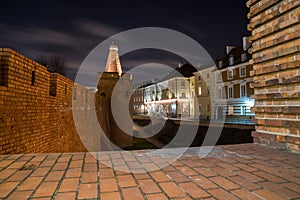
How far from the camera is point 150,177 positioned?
2545mm

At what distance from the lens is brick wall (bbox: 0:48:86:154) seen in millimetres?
3719

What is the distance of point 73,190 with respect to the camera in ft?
6.98

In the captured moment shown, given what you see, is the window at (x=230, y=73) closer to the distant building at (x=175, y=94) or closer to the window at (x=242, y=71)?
the window at (x=242, y=71)

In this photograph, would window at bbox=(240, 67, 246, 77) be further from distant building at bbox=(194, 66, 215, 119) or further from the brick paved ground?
the brick paved ground

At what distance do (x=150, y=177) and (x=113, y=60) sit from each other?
113 ft

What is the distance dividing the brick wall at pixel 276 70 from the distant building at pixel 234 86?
19670 mm

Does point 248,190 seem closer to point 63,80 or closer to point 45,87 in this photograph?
point 45,87

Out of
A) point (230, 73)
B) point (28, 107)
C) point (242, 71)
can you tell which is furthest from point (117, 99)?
point (28, 107)

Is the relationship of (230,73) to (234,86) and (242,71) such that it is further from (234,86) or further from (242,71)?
(242,71)

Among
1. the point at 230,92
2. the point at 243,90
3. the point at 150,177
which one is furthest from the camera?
the point at 230,92

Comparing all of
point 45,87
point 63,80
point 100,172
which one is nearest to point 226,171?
point 100,172

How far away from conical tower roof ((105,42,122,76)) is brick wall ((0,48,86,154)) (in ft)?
93.5

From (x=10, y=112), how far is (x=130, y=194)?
307 cm

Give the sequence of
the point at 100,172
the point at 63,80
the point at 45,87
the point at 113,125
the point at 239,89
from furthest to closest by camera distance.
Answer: the point at 239,89 → the point at 113,125 → the point at 63,80 → the point at 45,87 → the point at 100,172
